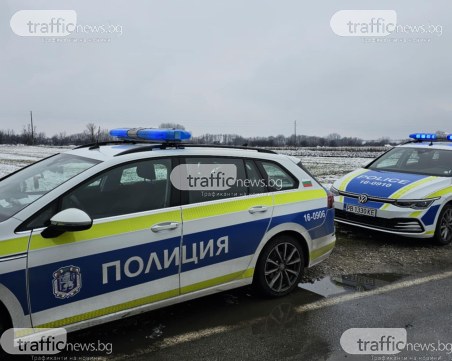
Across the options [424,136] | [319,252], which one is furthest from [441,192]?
[319,252]

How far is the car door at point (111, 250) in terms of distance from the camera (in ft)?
→ 10.1

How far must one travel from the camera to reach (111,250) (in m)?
3.32

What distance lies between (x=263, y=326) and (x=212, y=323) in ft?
1.53

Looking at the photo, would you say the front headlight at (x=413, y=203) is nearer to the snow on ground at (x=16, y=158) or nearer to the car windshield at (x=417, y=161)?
the car windshield at (x=417, y=161)

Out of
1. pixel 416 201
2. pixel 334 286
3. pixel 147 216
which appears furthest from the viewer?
pixel 416 201

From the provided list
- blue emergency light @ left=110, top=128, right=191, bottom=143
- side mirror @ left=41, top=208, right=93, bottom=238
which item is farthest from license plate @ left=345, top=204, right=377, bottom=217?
side mirror @ left=41, top=208, right=93, bottom=238

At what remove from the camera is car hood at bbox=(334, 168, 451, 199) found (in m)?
6.71

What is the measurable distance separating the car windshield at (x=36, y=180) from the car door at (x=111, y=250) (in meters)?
0.21

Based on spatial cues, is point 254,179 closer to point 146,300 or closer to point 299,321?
point 299,321

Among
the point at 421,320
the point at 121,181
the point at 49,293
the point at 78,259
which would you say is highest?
the point at 121,181

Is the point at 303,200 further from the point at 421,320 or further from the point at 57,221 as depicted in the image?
the point at 57,221

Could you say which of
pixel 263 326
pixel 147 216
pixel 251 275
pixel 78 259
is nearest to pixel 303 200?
pixel 251 275

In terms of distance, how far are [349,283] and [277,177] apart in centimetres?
162

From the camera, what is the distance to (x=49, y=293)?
10.1ft
